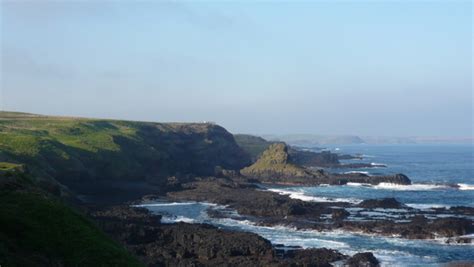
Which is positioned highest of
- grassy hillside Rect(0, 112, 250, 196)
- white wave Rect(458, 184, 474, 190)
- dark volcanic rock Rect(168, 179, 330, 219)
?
grassy hillside Rect(0, 112, 250, 196)

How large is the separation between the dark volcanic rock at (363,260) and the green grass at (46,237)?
21926mm

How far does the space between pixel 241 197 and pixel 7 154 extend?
117 feet

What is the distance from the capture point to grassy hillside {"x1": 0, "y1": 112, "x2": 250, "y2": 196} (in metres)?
79.5

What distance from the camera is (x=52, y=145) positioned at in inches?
3366

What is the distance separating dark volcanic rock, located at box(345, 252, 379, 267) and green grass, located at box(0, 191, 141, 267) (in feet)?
71.9

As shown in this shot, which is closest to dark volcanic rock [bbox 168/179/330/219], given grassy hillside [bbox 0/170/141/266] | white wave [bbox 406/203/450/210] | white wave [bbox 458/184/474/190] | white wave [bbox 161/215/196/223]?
white wave [bbox 161/215/196/223]

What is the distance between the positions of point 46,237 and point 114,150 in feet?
259

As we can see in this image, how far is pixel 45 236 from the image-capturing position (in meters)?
24.2

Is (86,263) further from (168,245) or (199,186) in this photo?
(199,186)

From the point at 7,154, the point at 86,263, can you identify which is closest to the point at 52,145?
the point at 7,154

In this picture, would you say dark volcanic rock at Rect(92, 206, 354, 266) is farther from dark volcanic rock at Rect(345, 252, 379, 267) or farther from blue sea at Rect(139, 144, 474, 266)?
blue sea at Rect(139, 144, 474, 266)

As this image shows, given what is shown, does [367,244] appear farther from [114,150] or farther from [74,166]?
[114,150]

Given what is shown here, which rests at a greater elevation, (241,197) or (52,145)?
(52,145)

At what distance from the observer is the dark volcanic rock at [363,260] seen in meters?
41.6
